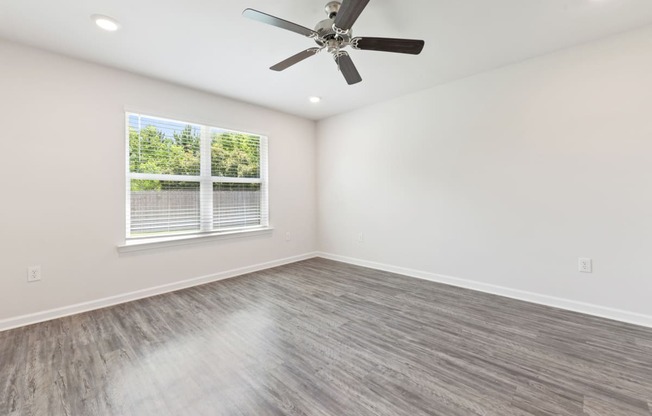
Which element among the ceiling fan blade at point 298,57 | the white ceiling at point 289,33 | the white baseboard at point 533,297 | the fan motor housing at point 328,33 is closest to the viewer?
the fan motor housing at point 328,33

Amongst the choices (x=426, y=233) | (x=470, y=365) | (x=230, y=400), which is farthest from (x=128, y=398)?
(x=426, y=233)

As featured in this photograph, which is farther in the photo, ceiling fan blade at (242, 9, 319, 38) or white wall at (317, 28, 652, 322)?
white wall at (317, 28, 652, 322)

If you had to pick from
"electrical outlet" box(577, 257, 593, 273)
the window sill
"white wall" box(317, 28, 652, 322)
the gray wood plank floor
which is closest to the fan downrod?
"white wall" box(317, 28, 652, 322)

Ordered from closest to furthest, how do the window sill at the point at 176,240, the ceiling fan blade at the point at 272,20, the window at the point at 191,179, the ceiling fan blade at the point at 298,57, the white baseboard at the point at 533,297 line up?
the ceiling fan blade at the point at 272,20
the ceiling fan blade at the point at 298,57
the white baseboard at the point at 533,297
the window sill at the point at 176,240
the window at the point at 191,179

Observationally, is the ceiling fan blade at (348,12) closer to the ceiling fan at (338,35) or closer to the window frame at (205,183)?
the ceiling fan at (338,35)

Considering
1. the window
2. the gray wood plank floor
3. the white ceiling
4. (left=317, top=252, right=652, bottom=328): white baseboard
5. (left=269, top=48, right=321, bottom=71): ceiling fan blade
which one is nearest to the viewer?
the gray wood plank floor

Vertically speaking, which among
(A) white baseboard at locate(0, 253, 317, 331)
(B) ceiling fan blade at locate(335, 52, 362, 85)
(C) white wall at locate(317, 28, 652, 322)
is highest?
(B) ceiling fan blade at locate(335, 52, 362, 85)

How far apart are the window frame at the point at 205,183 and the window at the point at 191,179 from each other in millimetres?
12

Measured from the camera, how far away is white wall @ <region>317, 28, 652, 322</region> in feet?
7.87

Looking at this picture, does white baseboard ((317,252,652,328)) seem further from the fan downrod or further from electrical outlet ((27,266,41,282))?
electrical outlet ((27,266,41,282))

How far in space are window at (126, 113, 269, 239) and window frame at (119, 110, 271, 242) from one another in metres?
0.01

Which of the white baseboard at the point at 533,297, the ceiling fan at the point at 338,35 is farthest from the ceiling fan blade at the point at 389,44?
the white baseboard at the point at 533,297

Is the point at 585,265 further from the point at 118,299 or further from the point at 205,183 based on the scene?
the point at 118,299

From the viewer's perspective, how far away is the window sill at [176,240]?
3.01 m
